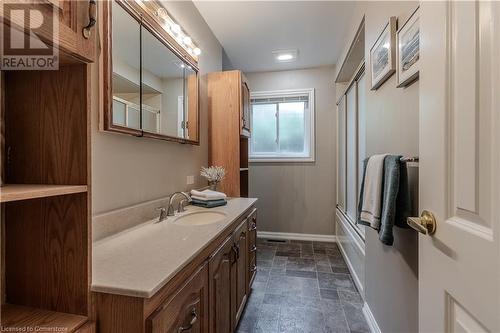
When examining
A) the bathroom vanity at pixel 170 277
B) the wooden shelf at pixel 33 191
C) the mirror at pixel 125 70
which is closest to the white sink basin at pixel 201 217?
the bathroom vanity at pixel 170 277

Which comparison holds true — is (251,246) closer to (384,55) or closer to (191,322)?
(191,322)

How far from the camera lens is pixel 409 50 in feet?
3.61

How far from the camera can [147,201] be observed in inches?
60.2

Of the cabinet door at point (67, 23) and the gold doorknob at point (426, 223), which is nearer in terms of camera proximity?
the cabinet door at point (67, 23)

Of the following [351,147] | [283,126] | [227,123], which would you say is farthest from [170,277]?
[283,126]

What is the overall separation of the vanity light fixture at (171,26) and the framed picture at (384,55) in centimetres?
144

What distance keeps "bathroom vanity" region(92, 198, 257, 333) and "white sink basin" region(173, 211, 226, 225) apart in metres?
0.01

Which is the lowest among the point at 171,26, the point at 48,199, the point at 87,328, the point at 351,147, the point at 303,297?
the point at 303,297

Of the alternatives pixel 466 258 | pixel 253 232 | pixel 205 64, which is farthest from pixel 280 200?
pixel 466 258

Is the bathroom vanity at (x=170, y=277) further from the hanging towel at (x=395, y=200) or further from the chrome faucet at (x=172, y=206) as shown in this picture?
the hanging towel at (x=395, y=200)

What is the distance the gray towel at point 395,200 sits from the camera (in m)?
1.08

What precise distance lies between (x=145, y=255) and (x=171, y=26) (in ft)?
5.41

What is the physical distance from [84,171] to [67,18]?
1.35 feet

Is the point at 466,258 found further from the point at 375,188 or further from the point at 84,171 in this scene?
the point at 84,171
